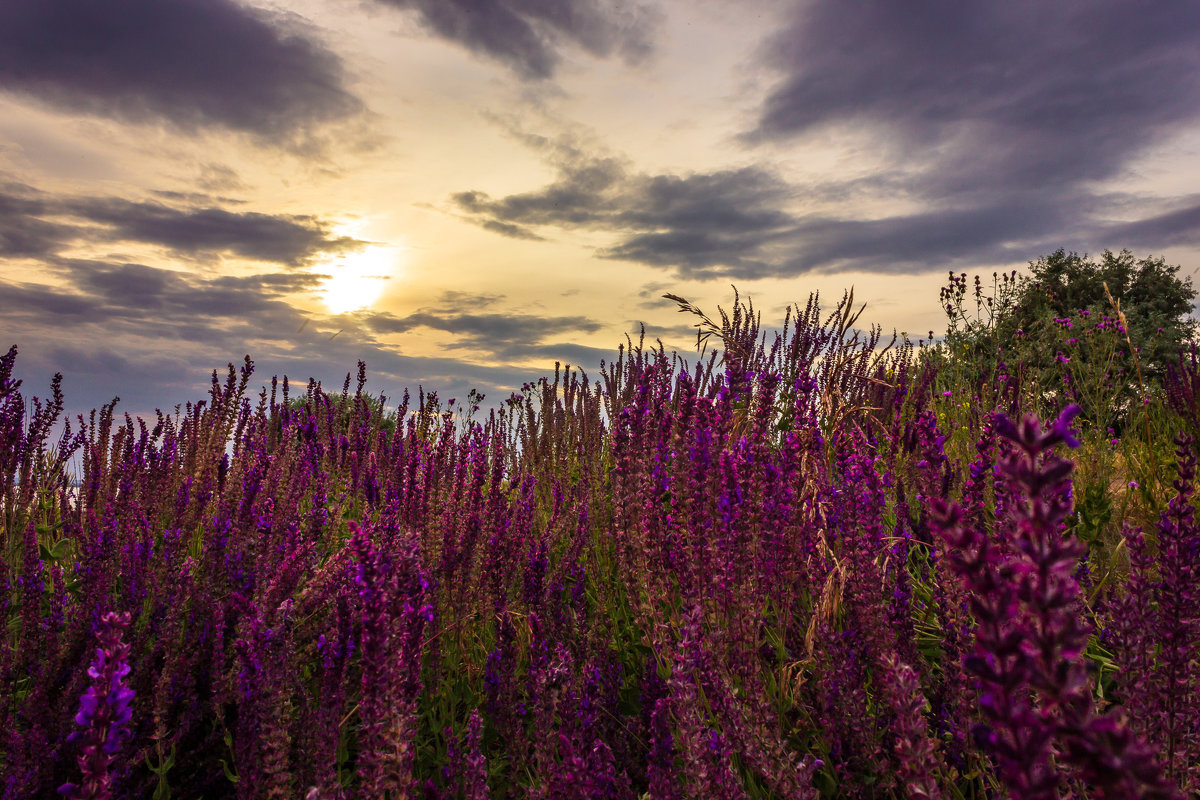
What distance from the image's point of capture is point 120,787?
1907 millimetres

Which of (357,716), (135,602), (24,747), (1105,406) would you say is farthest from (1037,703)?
(1105,406)

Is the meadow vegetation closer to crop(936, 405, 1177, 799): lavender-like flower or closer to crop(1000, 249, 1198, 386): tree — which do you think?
crop(936, 405, 1177, 799): lavender-like flower

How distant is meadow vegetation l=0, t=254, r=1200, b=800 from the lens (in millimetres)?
912

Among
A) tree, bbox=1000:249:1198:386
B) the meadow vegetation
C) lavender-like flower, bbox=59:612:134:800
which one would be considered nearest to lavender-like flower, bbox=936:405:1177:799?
the meadow vegetation

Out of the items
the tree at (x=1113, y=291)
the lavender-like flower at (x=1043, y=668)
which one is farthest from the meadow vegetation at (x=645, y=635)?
the tree at (x=1113, y=291)

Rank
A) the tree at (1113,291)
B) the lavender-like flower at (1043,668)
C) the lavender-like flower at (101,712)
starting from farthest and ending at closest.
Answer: the tree at (1113,291) < the lavender-like flower at (101,712) < the lavender-like flower at (1043,668)

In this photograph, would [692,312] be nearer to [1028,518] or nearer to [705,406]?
[705,406]

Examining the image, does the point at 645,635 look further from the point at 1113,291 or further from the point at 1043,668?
the point at 1113,291

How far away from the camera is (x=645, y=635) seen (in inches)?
102

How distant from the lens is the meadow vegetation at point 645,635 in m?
0.91

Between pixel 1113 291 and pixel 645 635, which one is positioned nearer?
pixel 645 635

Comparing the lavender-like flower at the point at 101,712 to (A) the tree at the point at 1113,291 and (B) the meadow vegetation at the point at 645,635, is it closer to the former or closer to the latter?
(B) the meadow vegetation at the point at 645,635

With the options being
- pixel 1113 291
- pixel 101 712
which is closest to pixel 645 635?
pixel 101 712

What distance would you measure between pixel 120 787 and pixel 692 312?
8.73 ft
